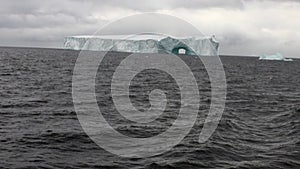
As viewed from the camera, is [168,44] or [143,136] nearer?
[143,136]

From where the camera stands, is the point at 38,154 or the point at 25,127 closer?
the point at 38,154

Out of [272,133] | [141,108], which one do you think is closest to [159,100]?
[141,108]

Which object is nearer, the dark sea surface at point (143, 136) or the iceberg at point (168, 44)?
the dark sea surface at point (143, 136)

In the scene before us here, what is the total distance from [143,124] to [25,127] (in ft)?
17.4

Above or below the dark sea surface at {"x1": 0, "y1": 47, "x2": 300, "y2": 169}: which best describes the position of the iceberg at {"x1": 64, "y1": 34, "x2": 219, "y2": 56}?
above

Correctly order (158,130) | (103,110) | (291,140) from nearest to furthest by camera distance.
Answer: (291,140) → (158,130) → (103,110)

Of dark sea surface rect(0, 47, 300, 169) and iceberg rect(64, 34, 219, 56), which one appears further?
iceberg rect(64, 34, 219, 56)

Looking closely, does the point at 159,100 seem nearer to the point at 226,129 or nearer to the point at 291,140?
the point at 226,129

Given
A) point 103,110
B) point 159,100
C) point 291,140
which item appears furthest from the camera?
point 159,100

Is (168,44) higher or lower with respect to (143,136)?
higher

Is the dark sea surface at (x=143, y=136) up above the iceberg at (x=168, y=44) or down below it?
below

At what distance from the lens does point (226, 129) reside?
16.5 metres

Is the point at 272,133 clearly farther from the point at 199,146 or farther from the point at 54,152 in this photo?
the point at 54,152

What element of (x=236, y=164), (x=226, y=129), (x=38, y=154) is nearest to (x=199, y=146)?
(x=236, y=164)
